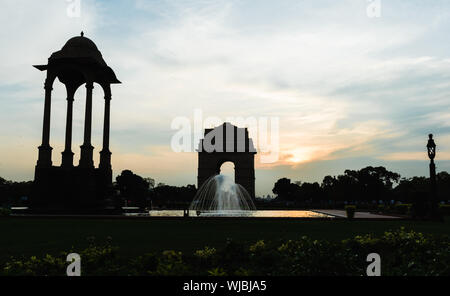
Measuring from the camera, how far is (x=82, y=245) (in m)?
11.8

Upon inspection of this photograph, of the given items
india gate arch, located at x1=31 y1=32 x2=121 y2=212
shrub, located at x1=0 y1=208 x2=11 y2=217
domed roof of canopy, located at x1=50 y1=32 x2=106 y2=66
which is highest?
domed roof of canopy, located at x1=50 y1=32 x2=106 y2=66

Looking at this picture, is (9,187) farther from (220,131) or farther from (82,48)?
(82,48)

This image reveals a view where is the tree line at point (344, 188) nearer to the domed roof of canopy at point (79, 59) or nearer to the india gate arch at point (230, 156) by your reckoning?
the india gate arch at point (230, 156)

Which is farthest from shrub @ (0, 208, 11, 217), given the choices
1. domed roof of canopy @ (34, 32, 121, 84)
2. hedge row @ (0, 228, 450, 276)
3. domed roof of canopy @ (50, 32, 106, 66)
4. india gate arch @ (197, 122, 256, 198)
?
india gate arch @ (197, 122, 256, 198)

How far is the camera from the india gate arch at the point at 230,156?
260 feet

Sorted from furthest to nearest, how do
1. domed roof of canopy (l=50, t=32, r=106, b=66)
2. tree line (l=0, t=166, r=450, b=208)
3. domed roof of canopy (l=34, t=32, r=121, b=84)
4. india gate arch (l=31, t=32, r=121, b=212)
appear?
tree line (l=0, t=166, r=450, b=208) → domed roof of canopy (l=50, t=32, r=106, b=66) → domed roof of canopy (l=34, t=32, r=121, b=84) → india gate arch (l=31, t=32, r=121, b=212)

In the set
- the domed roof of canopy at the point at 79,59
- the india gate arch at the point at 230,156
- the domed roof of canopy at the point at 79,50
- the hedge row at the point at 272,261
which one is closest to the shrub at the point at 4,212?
the domed roof of canopy at the point at 79,59

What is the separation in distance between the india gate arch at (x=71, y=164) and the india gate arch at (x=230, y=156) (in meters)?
44.1

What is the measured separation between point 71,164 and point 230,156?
47.5 meters

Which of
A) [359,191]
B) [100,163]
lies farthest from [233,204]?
[359,191]

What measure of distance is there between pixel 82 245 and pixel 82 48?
26.8 metres

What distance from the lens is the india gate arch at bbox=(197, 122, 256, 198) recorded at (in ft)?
260

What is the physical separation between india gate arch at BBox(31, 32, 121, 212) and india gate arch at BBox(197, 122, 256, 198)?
44.1 m

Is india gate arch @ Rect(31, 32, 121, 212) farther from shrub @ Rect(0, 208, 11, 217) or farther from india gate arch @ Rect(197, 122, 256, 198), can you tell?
india gate arch @ Rect(197, 122, 256, 198)
